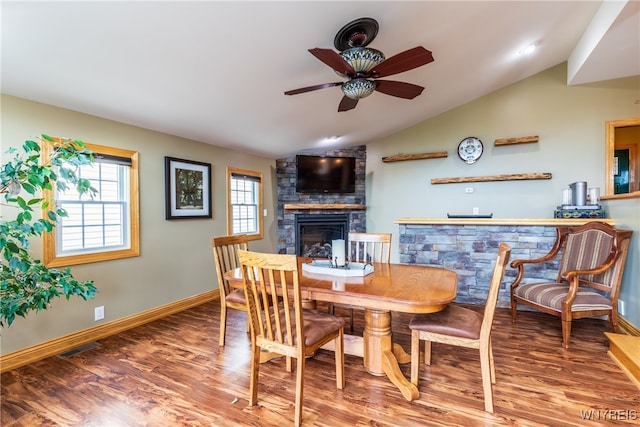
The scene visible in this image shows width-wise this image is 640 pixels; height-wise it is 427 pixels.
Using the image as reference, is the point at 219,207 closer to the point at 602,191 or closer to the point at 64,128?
the point at 64,128

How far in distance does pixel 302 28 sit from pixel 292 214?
136 inches

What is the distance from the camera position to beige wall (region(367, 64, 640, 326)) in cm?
430

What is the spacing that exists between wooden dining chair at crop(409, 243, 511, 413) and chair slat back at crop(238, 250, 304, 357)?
80 centimetres

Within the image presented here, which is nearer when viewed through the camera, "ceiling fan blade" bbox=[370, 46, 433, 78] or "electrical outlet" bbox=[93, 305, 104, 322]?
"ceiling fan blade" bbox=[370, 46, 433, 78]

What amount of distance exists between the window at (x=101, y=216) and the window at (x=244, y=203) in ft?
4.81

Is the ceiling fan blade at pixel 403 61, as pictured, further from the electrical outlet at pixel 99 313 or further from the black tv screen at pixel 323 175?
the electrical outlet at pixel 99 313

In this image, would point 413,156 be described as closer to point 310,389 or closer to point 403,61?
point 403,61

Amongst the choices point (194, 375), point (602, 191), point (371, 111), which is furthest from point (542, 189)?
point (194, 375)

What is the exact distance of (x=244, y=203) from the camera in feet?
16.5

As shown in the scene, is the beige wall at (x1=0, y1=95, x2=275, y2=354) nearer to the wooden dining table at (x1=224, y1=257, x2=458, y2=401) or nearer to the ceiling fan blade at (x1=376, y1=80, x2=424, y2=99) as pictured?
the wooden dining table at (x1=224, y1=257, x2=458, y2=401)

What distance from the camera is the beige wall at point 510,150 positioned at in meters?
4.30

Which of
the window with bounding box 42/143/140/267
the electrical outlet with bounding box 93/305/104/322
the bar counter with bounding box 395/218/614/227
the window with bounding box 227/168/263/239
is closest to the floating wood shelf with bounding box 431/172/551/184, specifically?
the bar counter with bounding box 395/218/614/227

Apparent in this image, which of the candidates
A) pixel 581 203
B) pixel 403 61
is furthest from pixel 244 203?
pixel 581 203

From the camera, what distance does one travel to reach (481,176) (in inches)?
192
